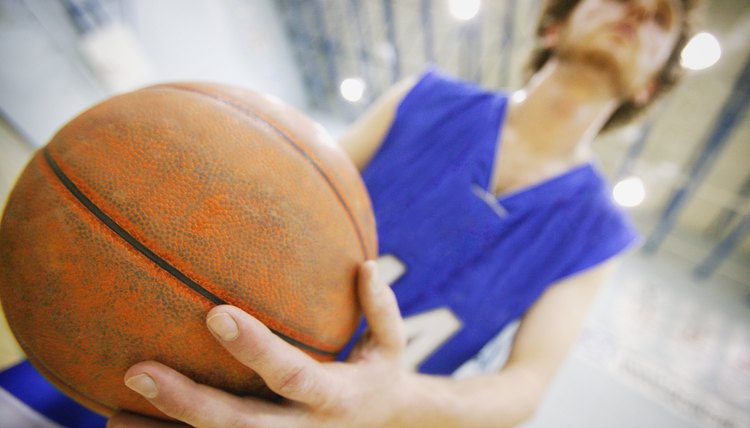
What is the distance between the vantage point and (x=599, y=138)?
5.82 feet

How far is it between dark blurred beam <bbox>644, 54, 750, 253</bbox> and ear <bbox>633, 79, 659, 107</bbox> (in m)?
3.52

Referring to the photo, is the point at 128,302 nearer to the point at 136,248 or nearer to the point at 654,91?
the point at 136,248

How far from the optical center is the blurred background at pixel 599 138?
8.51 feet

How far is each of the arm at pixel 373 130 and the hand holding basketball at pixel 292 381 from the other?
2.59ft

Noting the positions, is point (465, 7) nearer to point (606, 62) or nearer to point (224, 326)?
point (606, 62)

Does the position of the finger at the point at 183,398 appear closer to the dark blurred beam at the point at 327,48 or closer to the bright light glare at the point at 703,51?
the bright light glare at the point at 703,51

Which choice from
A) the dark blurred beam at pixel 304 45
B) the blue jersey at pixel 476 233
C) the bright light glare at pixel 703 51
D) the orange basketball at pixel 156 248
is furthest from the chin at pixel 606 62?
the dark blurred beam at pixel 304 45

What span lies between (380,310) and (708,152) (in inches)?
223

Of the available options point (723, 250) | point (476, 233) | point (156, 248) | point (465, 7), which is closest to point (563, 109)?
point (476, 233)

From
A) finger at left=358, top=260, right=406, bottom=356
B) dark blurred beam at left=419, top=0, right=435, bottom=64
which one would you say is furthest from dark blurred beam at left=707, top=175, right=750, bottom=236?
finger at left=358, top=260, right=406, bottom=356

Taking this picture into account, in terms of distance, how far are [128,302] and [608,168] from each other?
648 cm

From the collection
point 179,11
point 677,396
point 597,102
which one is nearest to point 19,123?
point 179,11

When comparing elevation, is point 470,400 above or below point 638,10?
below

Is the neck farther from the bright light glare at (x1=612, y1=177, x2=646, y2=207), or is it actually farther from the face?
the bright light glare at (x1=612, y1=177, x2=646, y2=207)
